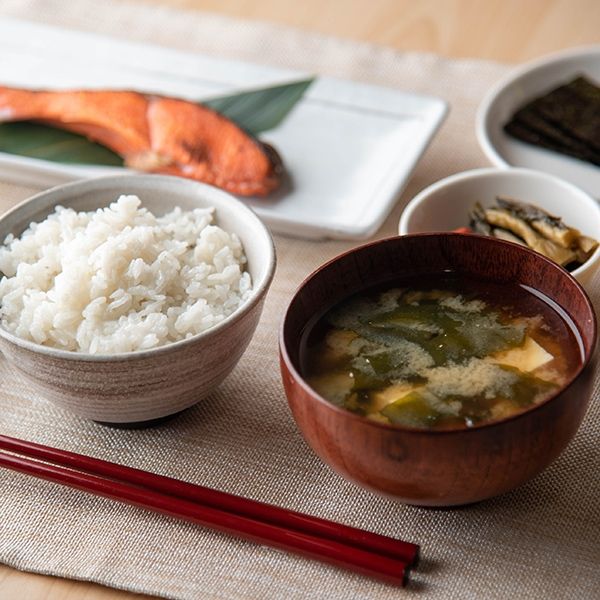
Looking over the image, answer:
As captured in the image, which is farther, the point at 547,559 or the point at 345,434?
the point at 547,559

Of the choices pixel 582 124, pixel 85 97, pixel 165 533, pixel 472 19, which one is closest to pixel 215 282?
pixel 165 533

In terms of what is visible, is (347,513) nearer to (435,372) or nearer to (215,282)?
(435,372)

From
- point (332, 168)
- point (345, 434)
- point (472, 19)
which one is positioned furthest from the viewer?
point (472, 19)

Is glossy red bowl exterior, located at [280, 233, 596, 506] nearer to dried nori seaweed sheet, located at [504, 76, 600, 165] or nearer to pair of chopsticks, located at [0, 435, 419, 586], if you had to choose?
pair of chopsticks, located at [0, 435, 419, 586]

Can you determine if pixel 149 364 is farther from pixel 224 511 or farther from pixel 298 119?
pixel 298 119

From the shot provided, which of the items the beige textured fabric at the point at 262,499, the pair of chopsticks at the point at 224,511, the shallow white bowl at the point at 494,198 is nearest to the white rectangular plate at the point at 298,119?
the shallow white bowl at the point at 494,198

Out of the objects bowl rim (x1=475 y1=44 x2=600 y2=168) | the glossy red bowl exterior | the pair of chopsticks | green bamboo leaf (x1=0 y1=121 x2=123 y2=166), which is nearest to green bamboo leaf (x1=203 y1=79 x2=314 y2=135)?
green bamboo leaf (x1=0 y1=121 x2=123 y2=166)

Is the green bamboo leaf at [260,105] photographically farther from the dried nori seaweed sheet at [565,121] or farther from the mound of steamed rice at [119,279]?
the mound of steamed rice at [119,279]

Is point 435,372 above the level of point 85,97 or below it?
above
